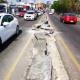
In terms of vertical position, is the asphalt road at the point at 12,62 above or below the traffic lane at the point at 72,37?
above

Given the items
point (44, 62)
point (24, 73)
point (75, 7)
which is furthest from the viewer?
point (75, 7)

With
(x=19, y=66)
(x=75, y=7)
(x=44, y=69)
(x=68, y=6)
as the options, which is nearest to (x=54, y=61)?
(x=19, y=66)

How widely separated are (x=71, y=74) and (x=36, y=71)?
1.85 m

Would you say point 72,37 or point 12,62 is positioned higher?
point 12,62

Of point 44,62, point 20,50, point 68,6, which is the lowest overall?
point 68,6

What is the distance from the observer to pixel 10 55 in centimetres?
1271

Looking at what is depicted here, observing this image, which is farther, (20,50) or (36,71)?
(20,50)

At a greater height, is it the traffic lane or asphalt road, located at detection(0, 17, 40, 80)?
asphalt road, located at detection(0, 17, 40, 80)

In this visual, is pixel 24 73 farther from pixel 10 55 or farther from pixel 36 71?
pixel 10 55

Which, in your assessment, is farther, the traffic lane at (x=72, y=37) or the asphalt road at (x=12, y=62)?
the traffic lane at (x=72, y=37)

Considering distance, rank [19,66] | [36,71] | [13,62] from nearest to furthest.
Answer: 1. [36,71]
2. [19,66]
3. [13,62]

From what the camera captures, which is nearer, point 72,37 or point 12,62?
point 12,62

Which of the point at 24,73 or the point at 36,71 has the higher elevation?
the point at 36,71

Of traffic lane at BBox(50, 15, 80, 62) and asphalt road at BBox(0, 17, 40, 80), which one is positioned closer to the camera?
asphalt road at BBox(0, 17, 40, 80)
